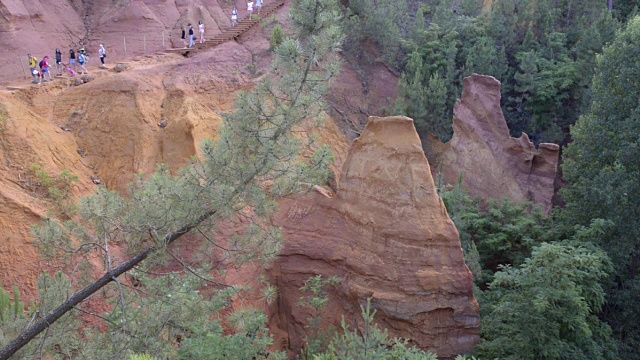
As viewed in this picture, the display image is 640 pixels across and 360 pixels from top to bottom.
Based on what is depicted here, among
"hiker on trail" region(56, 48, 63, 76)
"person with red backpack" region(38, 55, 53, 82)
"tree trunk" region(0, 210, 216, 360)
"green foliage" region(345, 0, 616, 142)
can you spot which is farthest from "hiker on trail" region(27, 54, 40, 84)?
"green foliage" region(345, 0, 616, 142)

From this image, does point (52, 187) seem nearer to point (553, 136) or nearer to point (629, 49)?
point (629, 49)

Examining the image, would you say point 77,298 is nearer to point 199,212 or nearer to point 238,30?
point 199,212

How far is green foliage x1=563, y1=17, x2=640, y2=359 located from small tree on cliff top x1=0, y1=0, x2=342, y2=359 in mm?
9967

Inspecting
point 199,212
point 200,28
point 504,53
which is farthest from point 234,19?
point 199,212

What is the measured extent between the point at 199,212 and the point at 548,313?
833 cm

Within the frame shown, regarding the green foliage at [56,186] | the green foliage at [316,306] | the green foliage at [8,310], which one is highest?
the green foliage at [56,186]

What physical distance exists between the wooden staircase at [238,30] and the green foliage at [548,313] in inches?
611

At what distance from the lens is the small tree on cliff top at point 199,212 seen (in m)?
8.69

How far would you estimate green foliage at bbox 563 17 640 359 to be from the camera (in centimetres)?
1475

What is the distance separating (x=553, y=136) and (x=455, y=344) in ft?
43.4

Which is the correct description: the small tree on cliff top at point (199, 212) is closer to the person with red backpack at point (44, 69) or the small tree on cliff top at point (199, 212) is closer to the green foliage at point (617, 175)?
the green foliage at point (617, 175)

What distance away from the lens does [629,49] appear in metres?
15.6

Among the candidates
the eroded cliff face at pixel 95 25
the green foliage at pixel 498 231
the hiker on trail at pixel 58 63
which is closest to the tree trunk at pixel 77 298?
the green foliage at pixel 498 231

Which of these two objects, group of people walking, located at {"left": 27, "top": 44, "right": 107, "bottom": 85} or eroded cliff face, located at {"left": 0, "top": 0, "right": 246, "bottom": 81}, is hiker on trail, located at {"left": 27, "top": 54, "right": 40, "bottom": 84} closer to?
group of people walking, located at {"left": 27, "top": 44, "right": 107, "bottom": 85}
